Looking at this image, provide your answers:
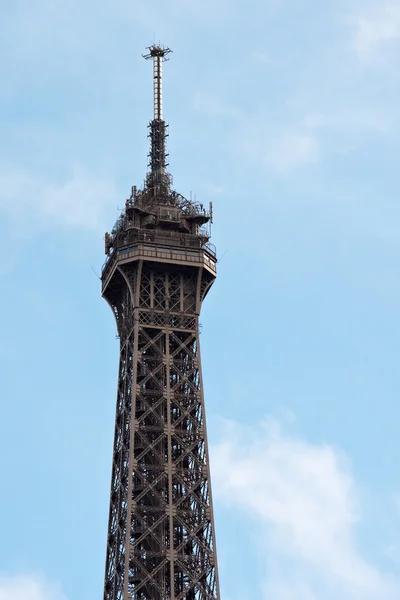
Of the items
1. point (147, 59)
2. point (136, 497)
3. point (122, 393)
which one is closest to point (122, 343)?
point (122, 393)

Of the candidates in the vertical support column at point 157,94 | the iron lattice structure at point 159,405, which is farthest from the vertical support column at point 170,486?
the vertical support column at point 157,94

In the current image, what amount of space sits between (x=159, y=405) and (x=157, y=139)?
106 feet

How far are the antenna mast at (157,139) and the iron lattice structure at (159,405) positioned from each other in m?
0.35

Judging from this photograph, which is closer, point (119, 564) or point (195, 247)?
point (119, 564)

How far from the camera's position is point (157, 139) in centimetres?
18925

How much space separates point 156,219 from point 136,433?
2319 cm

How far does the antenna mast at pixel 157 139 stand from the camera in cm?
18625

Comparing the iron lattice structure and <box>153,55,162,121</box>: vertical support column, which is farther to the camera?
<box>153,55,162,121</box>: vertical support column

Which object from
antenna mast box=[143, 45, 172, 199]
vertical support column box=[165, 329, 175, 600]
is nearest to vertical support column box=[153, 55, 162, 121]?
antenna mast box=[143, 45, 172, 199]

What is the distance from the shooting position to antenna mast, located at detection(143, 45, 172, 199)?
186250mm

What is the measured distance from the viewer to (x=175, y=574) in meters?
166

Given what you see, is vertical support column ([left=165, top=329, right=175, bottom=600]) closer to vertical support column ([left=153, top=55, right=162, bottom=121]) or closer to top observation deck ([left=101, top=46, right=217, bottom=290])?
top observation deck ([left=101, top=46, right=217, bottom=290])

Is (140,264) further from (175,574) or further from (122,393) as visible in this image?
(175,574)

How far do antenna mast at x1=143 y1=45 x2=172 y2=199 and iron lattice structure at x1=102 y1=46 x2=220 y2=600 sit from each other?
0.35m
